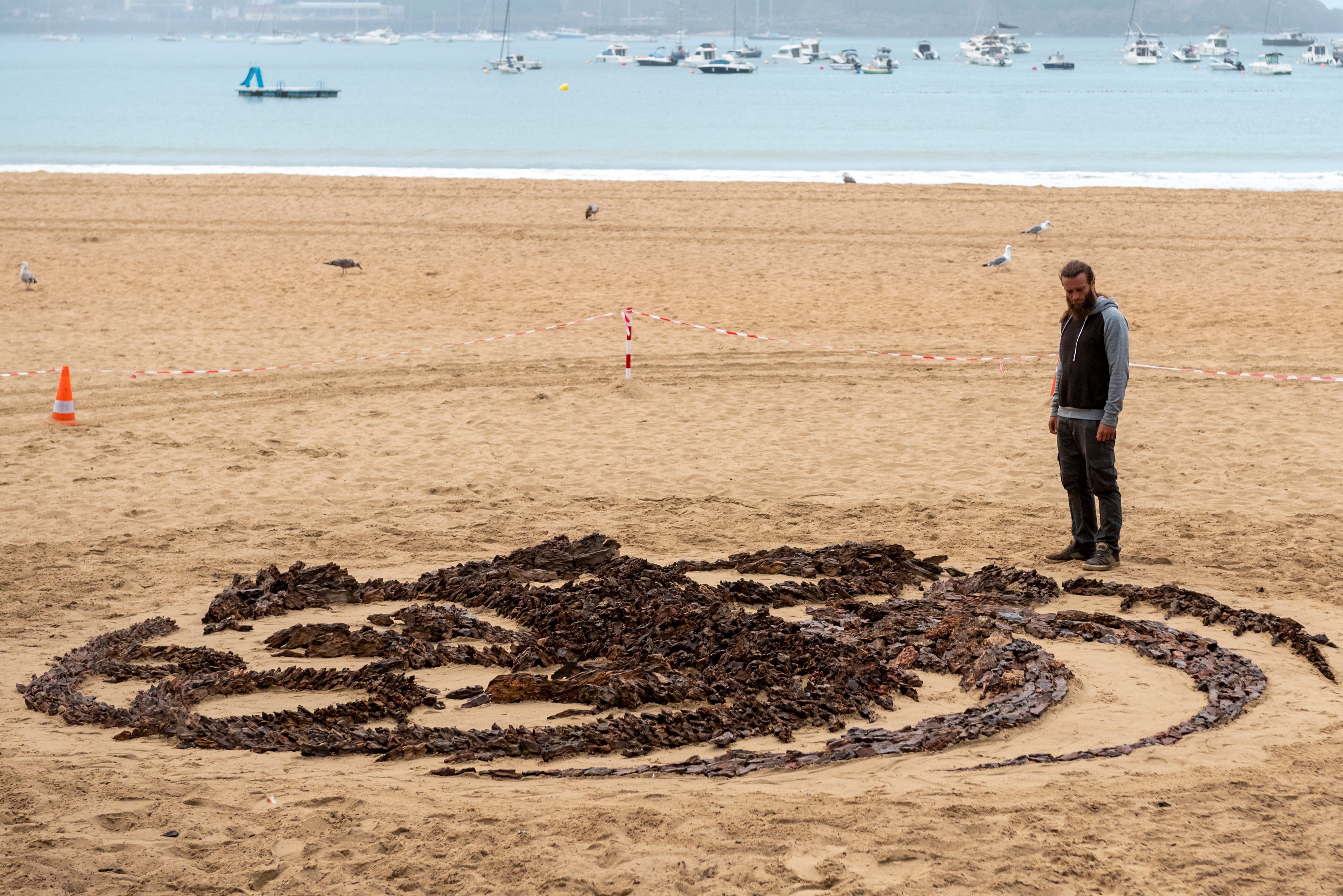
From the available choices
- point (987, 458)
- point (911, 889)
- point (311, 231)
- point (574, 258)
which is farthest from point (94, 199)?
point (911, 889)

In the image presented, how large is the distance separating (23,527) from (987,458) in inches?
321

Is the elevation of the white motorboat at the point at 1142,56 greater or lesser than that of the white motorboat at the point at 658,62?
greater

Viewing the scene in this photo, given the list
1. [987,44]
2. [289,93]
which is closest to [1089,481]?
[289,93]

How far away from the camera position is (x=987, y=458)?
11211mm

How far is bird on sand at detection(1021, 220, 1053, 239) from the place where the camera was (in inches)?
934

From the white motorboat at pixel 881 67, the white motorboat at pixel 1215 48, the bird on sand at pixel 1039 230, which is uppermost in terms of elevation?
the white motorboat at pixel 1215 48

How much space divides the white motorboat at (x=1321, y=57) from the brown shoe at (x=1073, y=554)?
164 meters

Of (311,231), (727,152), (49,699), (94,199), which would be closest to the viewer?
(49,699)

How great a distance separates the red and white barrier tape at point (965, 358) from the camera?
45.8 feet

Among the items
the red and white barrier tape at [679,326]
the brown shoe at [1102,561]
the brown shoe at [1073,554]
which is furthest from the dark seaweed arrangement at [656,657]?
the red and white barrier tape at [679,326]

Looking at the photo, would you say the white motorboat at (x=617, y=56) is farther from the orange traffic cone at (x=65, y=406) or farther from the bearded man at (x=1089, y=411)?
the bearded man at (x=1089, y=411)

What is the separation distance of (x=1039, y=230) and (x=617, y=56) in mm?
141245

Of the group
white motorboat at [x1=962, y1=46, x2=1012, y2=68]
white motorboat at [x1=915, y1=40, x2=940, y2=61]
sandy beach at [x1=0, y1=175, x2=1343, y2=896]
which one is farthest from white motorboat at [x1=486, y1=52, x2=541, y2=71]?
sandy beach at [x1=0, y1=175, x2=1343, y2=896]

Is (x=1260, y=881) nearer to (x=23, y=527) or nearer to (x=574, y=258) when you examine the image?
(x=23, y=527)
